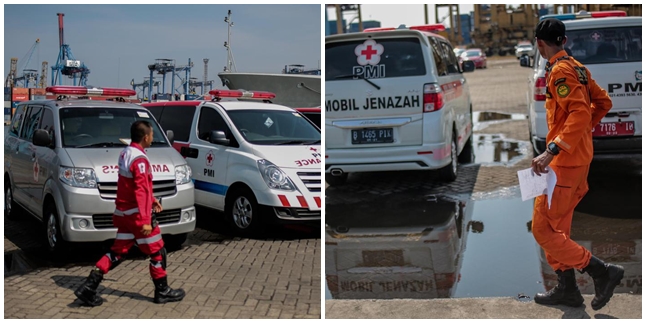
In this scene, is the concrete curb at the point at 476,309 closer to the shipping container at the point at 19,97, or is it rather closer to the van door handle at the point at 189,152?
the shipping container at the point at 19,97

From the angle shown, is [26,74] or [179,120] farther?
[179,120]

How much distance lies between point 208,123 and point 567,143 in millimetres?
4133

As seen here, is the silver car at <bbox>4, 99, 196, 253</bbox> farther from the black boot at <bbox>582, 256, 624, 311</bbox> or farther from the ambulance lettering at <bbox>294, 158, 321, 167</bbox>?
the black boot at <bbox>582, 256, 624, 311</bbox>

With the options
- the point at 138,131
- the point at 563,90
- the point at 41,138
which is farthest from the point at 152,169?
Result: the point at 563,90

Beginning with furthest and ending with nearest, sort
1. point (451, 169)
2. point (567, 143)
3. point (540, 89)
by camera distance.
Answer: point (451, 169), point (540, 89), point (567, 143)

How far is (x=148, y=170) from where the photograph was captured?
433cm

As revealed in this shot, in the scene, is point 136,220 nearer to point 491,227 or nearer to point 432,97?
point 491,227

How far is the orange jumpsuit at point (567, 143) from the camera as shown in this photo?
383cm

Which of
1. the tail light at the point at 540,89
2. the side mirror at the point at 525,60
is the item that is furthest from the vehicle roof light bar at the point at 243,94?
the side mirror at the point at 525,60

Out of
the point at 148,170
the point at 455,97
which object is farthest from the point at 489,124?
the point at 148,170

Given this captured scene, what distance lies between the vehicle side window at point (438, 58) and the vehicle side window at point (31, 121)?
3.95 meters

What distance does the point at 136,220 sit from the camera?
432 cm

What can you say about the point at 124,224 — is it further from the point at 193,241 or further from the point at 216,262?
the point at 193,241

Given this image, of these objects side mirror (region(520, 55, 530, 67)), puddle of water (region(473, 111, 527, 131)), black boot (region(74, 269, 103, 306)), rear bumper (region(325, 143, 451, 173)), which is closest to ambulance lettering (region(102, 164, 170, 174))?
black boot (region(74, 269, 103, 306))
